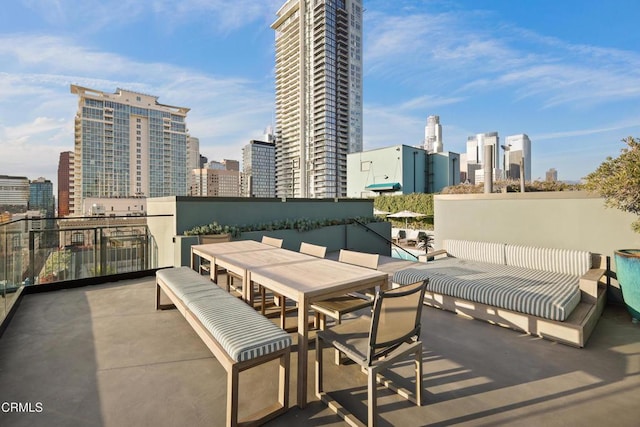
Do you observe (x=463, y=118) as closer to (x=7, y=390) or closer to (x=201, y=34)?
(x=201, y=34)

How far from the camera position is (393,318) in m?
1.70

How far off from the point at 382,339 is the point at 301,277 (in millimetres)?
847

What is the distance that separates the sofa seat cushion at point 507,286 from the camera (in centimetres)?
275

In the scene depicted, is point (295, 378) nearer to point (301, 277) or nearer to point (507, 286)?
point (301, 277)

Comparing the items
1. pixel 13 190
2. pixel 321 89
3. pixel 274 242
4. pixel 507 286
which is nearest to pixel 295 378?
pixel 274 242

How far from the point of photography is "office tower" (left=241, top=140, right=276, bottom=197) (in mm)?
69000

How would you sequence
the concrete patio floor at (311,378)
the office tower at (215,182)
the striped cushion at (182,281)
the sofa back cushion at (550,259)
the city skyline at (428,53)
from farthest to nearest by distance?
the office tower at (215,182) → the city skyline at (428,53) → the sofa back cushion at (550,259) → the striped cushion at (182,281) → the concrete patio floor at (311,378)

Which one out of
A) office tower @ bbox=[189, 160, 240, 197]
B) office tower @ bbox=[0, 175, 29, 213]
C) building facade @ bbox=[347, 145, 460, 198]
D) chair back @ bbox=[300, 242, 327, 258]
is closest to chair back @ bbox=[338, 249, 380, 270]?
chair back @ bbox=[300, 242, 327, 258]

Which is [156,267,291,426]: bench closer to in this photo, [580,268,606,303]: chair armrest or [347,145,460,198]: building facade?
[580,268,606,303]: chair armrest

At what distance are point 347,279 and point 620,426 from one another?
1.77 metres

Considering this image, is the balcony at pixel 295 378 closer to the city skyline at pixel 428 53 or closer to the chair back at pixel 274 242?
the chair back at pixel 274 242

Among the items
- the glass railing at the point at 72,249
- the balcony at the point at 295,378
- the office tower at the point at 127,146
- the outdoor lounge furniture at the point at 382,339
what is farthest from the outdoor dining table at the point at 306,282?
the office tower at the point at 127,146

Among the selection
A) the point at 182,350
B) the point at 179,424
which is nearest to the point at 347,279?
the point at 179,424

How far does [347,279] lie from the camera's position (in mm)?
2209
